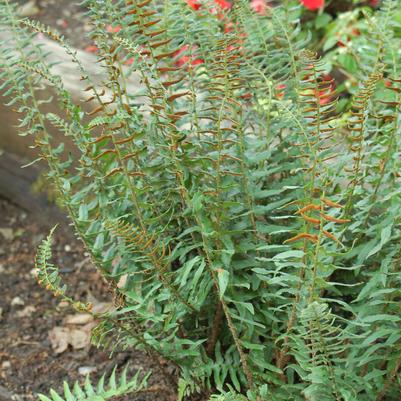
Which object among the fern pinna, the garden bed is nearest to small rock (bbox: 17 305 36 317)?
the garden bed

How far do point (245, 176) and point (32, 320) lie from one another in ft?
4.28

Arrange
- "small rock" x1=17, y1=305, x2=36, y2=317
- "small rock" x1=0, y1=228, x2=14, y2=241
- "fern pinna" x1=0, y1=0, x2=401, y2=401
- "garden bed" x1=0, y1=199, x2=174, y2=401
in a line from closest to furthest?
"fern pinna" x1=0, y1=0, x2=401, y2=401, "garden bed" x1=0, y1=199, x2=174, y2=401, "small rock" x1=17, y1=305, x2=36, y2=317, "small rock" x1=0, y1=228, x2=14, y2=241

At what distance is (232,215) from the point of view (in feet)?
6.22

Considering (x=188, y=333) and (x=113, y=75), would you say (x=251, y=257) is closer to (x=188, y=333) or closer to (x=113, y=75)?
(x=188, y=333)

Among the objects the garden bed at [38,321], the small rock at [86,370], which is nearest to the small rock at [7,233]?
the garden bed at [38,321]

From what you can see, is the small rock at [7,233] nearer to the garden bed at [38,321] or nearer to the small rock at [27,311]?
the garden bed at [38,321]

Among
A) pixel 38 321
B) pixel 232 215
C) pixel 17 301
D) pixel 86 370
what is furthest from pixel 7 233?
pixel 232 215

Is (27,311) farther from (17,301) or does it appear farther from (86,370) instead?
(86,370)

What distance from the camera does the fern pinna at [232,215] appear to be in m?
1.66

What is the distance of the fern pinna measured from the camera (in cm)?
166

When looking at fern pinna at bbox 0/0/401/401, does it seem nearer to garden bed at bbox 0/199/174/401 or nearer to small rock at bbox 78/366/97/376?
garden bed at bbox 0/199/174/401

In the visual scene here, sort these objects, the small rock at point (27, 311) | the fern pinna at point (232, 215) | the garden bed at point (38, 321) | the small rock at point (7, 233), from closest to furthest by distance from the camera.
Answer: the fern pinna at point (232, 215), the garden bed at point (38, 321), the small rock at point (27, 311), the small rock at point (7, 233)

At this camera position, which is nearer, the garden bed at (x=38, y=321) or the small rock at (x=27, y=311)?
the garden bed at (x=38, y=321)

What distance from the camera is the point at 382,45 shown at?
1.83 metres
